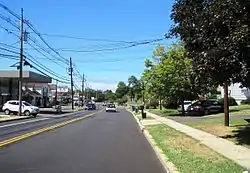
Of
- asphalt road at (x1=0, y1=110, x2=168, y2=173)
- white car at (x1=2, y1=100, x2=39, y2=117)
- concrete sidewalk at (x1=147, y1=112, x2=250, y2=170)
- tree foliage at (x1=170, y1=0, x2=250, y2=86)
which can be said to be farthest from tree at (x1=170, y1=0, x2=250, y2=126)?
white car at (x1=2, y1=100, x2=39, y2=117)

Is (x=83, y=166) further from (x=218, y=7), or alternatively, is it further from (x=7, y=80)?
(x=7, y=80)

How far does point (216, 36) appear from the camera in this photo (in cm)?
1533

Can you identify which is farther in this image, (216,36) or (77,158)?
(216,36)

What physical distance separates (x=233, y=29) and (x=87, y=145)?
7.35 metres

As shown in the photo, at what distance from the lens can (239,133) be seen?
2089 cm

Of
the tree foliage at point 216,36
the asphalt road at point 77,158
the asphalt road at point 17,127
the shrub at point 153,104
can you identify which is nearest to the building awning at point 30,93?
the shrub at point 153,104

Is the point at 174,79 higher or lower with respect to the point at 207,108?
higher

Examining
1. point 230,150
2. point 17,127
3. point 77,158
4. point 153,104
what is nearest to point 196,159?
point 230,150

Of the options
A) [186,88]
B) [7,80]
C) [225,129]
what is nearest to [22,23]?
[186,88]

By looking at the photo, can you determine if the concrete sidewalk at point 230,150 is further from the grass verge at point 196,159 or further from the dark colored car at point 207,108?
the dark colored car at point 207,108

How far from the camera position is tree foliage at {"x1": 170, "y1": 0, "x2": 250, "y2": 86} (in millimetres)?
13945

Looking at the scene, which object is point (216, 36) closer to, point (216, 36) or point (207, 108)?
point (216, 36)

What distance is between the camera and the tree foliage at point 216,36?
13.9 m

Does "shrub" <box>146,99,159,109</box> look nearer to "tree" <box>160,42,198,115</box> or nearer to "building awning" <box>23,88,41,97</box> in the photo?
"building awning" <box>23,88,41,97</box>
